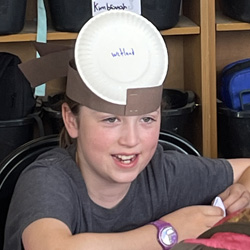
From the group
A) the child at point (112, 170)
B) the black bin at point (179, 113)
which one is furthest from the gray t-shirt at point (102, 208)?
the black bin at point (179, 113)

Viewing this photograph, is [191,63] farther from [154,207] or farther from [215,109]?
[154,207]

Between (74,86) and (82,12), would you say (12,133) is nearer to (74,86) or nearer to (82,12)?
(82,12)

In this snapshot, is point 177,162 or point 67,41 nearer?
point 177,162

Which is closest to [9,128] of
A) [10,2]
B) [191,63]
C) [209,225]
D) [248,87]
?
[10,2]

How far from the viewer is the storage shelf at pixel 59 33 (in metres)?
1.82

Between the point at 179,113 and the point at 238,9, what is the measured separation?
1.24 ft

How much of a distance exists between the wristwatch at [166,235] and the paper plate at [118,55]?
0.24 m

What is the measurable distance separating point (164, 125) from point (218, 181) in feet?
1.96

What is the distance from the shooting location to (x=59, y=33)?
6.09 ft

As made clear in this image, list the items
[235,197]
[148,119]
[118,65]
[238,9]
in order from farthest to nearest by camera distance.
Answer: [238,9]
[235,197]
[148,119]
[118,65]

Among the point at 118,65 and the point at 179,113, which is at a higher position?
the point at 118,65

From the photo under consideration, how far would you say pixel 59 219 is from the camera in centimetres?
106

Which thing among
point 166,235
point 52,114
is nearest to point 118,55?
point 166,235

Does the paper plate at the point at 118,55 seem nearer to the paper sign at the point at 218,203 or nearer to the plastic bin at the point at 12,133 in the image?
A: the paper sign at the point at 218,203
